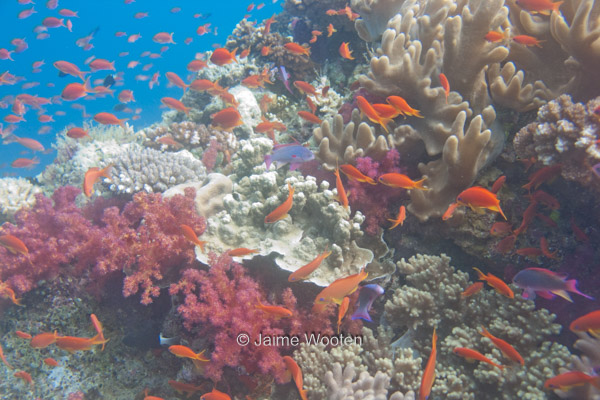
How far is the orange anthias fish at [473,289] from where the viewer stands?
2900 millimetres

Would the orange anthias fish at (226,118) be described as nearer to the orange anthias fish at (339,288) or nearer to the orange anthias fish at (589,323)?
the orange anthias fish at (339,288)

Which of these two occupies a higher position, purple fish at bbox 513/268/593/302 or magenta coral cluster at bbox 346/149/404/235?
magenta coral cluster at bbox 346/149/404/235

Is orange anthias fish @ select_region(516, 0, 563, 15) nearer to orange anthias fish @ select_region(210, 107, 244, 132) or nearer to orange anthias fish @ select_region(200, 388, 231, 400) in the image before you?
orange anthias fish @ select_region(210, 107, 244, 132)

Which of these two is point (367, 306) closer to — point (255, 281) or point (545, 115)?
point (255, 281)

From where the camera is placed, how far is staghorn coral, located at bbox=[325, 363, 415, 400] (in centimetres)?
254

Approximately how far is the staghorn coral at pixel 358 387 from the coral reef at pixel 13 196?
754cm

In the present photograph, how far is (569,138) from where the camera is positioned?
2.71m

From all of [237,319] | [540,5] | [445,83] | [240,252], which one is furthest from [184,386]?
[540,5]

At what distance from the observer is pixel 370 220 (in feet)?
11.7

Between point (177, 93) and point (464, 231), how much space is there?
57244 millimetres

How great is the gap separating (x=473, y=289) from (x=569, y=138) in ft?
5.57

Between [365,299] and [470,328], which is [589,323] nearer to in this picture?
[470,328]

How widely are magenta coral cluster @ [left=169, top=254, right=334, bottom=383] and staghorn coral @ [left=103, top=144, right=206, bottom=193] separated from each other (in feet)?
8.04

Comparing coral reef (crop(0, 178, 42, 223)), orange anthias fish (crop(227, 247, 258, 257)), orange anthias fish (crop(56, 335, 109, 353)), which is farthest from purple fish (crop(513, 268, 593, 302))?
coral reef (crop(0, 178, 42, 223))
